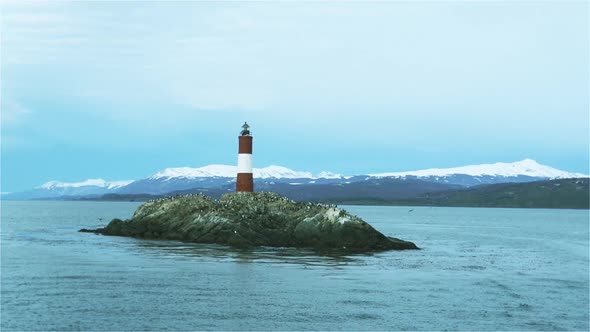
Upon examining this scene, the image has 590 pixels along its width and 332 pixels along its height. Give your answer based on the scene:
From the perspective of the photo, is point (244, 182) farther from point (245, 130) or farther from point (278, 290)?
point (278, 290)

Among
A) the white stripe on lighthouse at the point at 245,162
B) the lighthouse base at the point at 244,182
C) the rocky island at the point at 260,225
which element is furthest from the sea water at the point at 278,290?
the white stripe on lighthouse at the point at 245,162

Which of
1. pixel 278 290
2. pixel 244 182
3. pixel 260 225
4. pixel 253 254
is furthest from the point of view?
pixel 244 182

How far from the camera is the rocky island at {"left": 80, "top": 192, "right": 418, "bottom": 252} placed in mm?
52812

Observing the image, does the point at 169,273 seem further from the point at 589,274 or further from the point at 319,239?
the point at 589,274

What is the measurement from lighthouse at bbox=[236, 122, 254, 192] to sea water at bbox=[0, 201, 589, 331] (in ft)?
47.9

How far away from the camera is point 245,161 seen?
64.2 meters

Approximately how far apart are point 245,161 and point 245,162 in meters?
0.15

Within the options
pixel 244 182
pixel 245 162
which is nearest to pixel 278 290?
pixel 244 182

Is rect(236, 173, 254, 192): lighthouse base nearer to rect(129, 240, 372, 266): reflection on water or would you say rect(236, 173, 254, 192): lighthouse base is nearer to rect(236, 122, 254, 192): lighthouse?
rect(236, 122, 254, 192): lighthouse

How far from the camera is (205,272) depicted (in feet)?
120

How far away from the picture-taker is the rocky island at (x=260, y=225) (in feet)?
173

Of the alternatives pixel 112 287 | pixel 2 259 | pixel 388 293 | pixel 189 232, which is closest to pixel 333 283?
pixel 388 293

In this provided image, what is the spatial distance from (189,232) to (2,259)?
1752 centimetres

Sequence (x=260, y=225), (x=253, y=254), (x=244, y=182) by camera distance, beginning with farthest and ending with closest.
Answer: (x=244, y=182) < (x=260, y=225) < (x=253, y=254)
